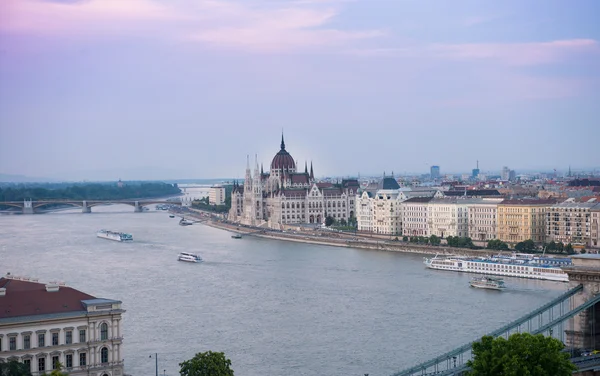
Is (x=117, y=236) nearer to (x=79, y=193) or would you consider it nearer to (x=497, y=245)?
(x=497, y=245)

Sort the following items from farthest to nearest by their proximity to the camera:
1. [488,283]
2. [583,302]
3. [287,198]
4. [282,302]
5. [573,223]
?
[287,198] → [573,223] → [488,283] → [282,302] → [583,302]

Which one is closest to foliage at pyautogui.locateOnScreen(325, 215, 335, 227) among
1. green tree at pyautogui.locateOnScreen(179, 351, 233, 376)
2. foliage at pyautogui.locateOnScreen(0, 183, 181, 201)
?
foliage at pyautogui.locateOnScreen(0, 183, 181, 201)

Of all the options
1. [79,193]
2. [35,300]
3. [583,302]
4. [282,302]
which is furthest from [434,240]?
[79,193]

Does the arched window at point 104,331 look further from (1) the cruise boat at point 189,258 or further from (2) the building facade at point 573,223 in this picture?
(2) the building facade at point 573,223

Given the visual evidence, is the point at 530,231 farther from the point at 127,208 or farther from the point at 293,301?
the point at 127,208

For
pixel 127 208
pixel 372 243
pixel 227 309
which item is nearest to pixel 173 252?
pixel 372 243
